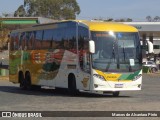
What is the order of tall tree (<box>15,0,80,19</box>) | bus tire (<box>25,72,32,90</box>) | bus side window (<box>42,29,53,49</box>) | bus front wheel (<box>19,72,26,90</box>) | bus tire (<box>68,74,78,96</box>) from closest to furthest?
bus tire (<box>68,74,78,96</box>), bus side window (<box>42,29,53,49</box>), bus tire (<box>25,72,32,90</box>), bus front wheel (<box>19,72,26,90</box>), tall tree (<box>15,0,80,19</box>)

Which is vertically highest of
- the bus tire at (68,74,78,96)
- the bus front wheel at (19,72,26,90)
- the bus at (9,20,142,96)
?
the bus at (9,20,142,96)

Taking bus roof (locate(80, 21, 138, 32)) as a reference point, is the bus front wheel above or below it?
below

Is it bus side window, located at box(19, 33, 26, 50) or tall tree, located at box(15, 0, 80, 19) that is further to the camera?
tall tree, located at box(15, 0, 80, 19)

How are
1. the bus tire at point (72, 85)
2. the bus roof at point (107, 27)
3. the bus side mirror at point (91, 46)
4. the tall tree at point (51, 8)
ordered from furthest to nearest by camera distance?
the tall tree at point (51, 8), the bus tire at point (72, 85), the bus roof at point (107, 27), the bus side mirror at point (91, 46)

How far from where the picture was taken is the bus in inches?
886

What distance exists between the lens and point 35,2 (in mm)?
104562

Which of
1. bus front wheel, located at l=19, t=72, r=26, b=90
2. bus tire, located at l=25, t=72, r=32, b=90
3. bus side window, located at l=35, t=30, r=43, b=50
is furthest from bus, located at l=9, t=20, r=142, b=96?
bus front wheel, located at l=19, t=72, r=26, b=90

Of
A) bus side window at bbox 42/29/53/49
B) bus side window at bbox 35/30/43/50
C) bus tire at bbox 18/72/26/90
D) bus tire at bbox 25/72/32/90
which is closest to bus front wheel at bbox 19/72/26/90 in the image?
bus tire at bbox 18/72/26/90

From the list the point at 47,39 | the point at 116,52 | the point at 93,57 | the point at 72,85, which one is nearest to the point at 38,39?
the point at 47,39

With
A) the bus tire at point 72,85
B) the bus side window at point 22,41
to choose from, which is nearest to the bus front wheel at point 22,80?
the bus side window at point 22,41

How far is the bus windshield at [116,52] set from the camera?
2256 centimetres

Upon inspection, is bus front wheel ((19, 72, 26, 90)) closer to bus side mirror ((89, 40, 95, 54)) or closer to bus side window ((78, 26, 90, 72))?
bus side window ((78, 26, 90, 72))

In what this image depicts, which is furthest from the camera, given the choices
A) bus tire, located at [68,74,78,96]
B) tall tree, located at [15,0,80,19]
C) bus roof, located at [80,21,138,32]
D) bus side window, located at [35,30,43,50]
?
tall tree, located at [15,0,80,19]

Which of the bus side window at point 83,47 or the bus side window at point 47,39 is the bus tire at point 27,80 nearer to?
the bus side window at point 47,39
